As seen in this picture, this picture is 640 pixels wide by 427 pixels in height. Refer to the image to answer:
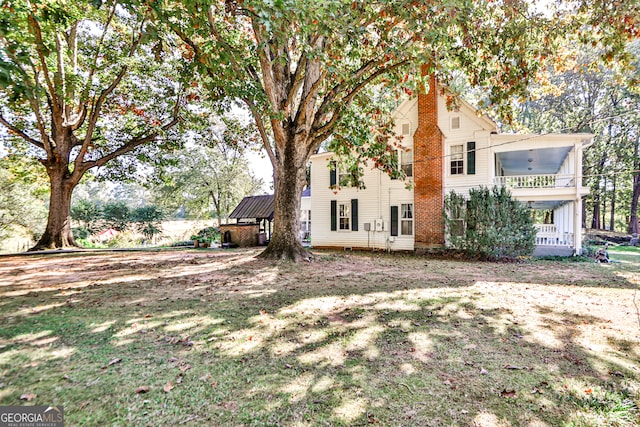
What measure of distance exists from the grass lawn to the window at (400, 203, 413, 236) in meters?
8.71

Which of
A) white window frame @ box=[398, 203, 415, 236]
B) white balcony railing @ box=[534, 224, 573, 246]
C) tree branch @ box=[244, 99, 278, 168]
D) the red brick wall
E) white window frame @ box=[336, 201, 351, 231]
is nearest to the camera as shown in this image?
tree branch @ box=[244, 99, 278, 168]

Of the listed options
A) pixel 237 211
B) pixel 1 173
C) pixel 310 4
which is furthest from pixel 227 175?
pixel 310 4

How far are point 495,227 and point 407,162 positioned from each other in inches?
204

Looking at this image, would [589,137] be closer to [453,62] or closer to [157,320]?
[453,62]

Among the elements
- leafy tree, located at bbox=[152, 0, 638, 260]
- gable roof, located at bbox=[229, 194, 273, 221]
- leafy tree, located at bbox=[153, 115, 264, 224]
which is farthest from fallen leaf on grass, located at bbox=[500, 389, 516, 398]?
leafy tree, located at bbox=[153, 115, 264, 224]

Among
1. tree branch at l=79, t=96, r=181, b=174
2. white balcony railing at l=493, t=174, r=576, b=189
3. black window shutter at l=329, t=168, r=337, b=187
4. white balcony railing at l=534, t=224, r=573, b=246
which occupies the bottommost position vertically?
white balcony railing at l=534, t=224, r=573, b=246

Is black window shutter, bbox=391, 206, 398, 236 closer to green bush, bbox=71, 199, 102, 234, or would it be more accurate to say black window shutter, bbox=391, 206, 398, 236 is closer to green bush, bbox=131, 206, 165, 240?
green bush, bbox=131, 206, 165, 240

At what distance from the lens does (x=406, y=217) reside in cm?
1529

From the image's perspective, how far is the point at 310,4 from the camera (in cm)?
518

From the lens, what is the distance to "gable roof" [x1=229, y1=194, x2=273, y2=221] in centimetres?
1864

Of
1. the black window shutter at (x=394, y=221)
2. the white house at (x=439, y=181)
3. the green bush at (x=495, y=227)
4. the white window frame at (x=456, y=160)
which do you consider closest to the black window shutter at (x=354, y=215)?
the white house at (x=439, y=181)

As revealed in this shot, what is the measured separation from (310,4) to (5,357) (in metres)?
6.04

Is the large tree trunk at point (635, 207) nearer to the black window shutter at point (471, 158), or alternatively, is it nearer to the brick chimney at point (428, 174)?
the black window shutter at point (471, 158)

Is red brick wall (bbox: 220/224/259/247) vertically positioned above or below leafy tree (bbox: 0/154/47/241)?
below
